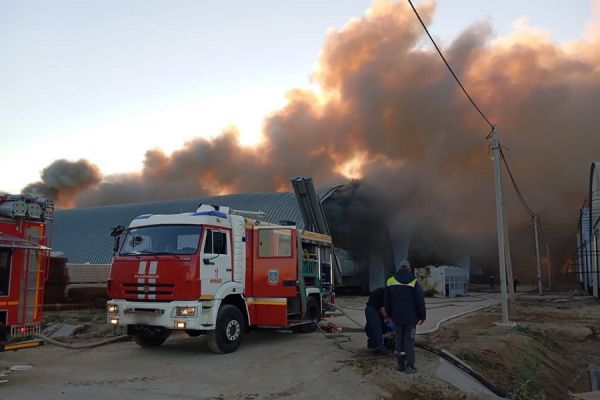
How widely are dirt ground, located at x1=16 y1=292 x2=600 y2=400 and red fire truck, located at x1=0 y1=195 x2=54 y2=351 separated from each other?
3800 mm

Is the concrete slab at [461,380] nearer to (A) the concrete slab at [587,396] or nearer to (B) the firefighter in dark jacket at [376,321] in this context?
(B) the firefighter in dark jacket at [376,321]

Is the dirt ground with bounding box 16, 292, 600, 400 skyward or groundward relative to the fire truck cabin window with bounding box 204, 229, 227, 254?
groundward

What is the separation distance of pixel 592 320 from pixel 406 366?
12.5 metres

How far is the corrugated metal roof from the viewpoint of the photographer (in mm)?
34469

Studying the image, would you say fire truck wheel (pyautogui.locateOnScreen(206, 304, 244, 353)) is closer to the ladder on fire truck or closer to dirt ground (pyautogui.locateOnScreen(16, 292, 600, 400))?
dirt ground (pyautogui.locateOnScreen(16, 292, 600, 400))

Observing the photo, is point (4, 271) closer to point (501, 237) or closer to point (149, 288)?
point (149, 288)

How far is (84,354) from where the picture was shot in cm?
1015

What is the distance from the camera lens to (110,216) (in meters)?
42.0

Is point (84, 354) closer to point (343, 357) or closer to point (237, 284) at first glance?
point (237, 284)

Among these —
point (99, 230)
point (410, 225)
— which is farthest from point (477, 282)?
point (99, 230)

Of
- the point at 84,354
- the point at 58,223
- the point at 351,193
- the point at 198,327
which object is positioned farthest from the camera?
the point at 58,223

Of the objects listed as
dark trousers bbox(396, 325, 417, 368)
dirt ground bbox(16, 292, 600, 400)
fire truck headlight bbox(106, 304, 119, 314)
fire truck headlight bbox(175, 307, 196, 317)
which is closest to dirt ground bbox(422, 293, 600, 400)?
dirt ground bbox(16, 292, 600, 400)

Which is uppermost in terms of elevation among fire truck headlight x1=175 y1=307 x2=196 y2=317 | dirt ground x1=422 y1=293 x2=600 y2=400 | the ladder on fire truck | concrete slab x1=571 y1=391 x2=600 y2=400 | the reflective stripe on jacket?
the ladder on fire truck


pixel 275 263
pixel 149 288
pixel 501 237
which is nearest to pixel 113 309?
pixel 149 288
